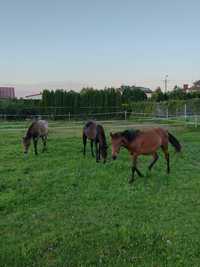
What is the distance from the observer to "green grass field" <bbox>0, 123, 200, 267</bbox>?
146 inches

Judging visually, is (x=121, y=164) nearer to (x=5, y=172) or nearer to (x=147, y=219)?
(x=5, y=172)

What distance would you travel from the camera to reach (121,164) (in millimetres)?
8992

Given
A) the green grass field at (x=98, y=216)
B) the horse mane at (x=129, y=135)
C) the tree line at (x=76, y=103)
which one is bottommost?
the green grass field at (x=98, y=216)

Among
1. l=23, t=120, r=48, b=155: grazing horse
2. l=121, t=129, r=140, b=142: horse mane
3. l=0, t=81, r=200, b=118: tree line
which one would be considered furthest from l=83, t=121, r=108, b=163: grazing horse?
l=0, t=81, r=200, b=118: tree line

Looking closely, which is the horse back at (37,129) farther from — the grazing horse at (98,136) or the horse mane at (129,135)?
the horse mane at (129,135)

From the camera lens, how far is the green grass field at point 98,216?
371cm

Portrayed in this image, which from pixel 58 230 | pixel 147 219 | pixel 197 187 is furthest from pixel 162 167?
pixel 58 230

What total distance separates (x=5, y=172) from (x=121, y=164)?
A: 9.84ft

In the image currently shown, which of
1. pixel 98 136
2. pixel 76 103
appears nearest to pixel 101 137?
pixel 98 136

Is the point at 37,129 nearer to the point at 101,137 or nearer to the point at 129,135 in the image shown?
the point at 101,137

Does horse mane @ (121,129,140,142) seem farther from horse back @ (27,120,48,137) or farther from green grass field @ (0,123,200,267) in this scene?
horse back @ (27,120,48,137)

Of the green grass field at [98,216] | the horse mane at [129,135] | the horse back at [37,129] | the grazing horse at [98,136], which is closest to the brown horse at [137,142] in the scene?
the horse mane at [129,135]

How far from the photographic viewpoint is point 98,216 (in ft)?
16.5

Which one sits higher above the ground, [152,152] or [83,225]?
[152,152]
